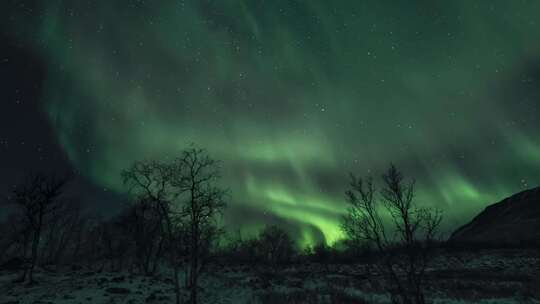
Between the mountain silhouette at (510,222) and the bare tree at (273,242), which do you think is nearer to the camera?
the bare tree at (273,242)

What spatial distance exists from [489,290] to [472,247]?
57.0 meters

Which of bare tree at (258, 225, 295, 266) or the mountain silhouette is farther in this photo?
the mountain silhouette

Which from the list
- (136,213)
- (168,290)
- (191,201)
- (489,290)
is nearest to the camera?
(191,201)

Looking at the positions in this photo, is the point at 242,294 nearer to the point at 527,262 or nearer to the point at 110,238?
the point at 110,238

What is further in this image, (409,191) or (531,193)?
(531,193)

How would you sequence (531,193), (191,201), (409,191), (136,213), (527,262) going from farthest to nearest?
(531,193) < (527,262) < (136,213) < (191,201) < (409,191)

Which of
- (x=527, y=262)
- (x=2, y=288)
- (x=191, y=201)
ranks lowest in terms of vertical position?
(x=527, y=262)

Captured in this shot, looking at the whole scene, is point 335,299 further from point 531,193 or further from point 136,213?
point 531,193

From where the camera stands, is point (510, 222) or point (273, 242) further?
point (510, 222)

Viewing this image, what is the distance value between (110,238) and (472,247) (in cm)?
8644

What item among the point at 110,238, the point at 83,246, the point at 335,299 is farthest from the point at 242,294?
the point at 83,246

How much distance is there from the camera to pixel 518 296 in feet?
65.7

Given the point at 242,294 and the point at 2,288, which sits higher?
the point at 2,288

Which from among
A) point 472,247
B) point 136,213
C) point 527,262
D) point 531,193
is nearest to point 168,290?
point 136,213
